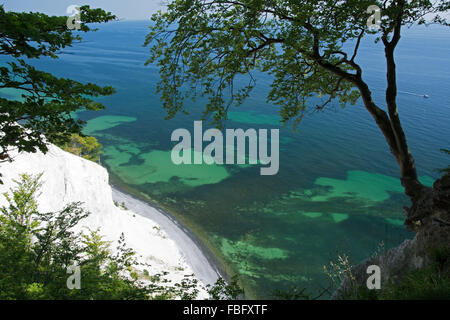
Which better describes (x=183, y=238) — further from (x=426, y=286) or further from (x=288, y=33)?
(x=426, y=286)

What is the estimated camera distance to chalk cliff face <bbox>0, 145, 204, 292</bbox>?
1581 centimetres

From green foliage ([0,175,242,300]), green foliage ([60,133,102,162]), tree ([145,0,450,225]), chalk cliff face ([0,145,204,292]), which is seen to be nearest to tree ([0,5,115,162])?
tree ([145,0,450,225])

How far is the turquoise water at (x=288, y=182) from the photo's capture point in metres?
25.0

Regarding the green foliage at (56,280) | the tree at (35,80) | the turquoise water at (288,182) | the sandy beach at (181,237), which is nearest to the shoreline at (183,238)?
the sandy beach at (181,237)

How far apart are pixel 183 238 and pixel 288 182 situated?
16419 mm

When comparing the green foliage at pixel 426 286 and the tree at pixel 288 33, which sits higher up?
the tree at pixel 288 33

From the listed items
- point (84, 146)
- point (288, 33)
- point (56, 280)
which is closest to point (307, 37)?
point (288, 33)

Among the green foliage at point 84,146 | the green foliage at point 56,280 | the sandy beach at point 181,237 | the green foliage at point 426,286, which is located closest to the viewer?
the green foliage at point 426,286

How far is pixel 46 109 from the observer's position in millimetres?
4504

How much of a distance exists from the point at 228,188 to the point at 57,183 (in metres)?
19.8

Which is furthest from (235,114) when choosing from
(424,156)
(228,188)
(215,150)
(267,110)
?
(424,156)

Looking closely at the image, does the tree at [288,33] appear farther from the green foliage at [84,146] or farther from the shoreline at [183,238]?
the green foliage at [84,146]

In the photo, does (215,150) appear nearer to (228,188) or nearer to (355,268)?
(228,188)

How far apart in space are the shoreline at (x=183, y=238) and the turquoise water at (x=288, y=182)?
0.94 metres
